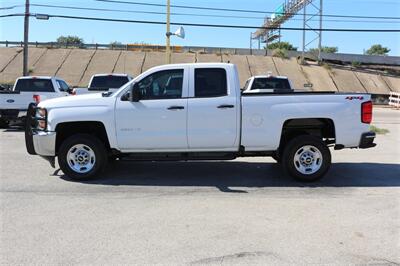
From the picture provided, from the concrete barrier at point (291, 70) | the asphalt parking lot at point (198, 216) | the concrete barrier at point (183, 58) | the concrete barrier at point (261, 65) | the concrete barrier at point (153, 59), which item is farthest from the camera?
the concrete barrier at point (183, 58)

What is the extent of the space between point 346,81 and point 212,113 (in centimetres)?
4178

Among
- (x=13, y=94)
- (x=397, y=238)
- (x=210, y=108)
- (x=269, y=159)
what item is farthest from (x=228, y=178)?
(x=13, y=94)

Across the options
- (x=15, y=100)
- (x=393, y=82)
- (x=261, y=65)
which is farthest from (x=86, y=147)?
(x=393, y=82)

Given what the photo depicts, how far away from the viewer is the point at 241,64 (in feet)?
159

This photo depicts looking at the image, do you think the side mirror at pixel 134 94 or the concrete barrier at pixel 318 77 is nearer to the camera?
the side mirror at pixel 134 94

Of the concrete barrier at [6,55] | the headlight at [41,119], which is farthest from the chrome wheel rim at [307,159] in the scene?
the concrete barrier at [6,55]

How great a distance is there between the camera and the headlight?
26.6 feet

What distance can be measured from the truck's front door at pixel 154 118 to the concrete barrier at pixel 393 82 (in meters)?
44.0

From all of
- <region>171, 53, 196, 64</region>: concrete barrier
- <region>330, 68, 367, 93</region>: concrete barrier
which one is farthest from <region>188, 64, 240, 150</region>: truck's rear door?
<region>171, 53, 196, 64</region>: concrete barrier

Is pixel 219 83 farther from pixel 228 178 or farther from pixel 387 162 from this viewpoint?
pixel 387 162

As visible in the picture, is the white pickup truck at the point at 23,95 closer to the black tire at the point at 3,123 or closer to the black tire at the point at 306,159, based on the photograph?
the black tire at the point at 3,123

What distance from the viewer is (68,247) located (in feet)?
16.1

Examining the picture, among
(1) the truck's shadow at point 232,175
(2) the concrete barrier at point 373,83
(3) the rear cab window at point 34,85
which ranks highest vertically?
(2) the concrete barrier at point 373,83

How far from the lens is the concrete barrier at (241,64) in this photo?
44.9 m
